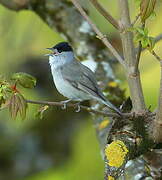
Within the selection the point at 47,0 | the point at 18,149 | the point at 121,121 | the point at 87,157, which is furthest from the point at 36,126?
the point at 121,121

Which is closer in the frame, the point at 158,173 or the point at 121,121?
the point at 158,173

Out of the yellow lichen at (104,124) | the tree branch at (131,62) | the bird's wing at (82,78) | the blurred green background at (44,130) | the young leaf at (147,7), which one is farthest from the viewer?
the blurred green background at (44,130)

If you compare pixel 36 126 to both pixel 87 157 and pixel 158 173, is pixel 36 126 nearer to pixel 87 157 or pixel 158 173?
pixel 87 157

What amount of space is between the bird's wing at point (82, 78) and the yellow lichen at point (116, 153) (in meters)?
0.60

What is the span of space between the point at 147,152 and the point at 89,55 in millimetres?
1429

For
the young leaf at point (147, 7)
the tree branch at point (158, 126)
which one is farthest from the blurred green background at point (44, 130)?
the young leaf at point (147, 7)

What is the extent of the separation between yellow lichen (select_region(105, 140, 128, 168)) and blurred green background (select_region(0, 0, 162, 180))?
266 centimetres

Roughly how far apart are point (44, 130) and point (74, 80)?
2505 millimetres

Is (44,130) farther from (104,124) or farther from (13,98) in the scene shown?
(13,98)

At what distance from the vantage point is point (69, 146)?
18.0 feet

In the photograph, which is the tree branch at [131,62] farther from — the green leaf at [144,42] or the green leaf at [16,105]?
the green leaf at [16,105]

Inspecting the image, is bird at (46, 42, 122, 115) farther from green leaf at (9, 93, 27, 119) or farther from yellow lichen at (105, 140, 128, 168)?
green leaf at (9, 93, 27, 119)

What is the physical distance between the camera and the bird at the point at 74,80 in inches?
115

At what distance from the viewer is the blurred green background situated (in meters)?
5.07
